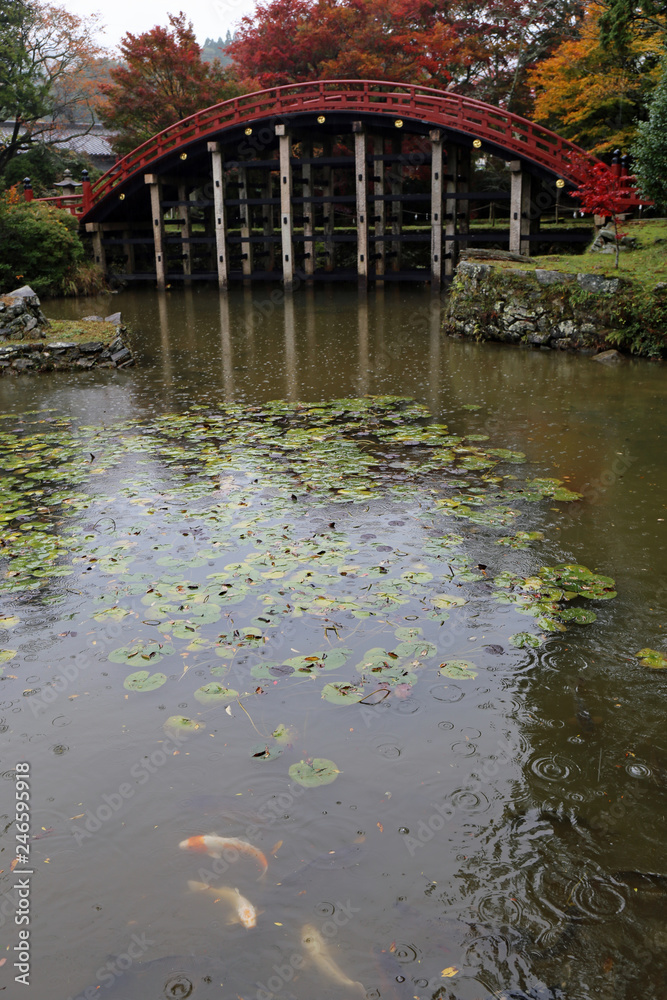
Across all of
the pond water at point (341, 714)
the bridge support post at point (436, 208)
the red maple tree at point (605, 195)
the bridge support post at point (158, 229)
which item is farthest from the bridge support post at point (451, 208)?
the pond water at point (341, 714)

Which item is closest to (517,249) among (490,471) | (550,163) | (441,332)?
(550,163)

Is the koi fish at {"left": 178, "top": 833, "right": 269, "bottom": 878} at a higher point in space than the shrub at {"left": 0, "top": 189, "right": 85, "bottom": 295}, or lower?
lower

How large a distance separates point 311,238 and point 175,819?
23935 millimetres

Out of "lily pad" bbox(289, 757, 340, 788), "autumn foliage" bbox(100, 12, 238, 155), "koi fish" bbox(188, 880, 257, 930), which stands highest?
"autumn foliage" bbox(100, 12, 238, 155)

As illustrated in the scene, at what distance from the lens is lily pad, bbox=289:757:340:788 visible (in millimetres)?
3693

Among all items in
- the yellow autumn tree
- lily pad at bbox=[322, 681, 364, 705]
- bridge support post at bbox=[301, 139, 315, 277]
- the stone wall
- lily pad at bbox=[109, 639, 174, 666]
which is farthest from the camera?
bridge support post at bbox=[301, 139, 315, 277]

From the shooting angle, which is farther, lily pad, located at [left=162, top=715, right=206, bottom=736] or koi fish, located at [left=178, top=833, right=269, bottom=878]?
lily pad, located at [left=162, top=715, right=206, bottom=736]

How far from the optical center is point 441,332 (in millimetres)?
16609

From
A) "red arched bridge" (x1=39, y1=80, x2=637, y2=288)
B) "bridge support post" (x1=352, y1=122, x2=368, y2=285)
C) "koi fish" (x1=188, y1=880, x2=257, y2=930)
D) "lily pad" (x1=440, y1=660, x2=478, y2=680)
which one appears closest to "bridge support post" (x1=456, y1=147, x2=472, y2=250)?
"red arched bridge" (x1=39, y1=80, x2=637, y2=288)

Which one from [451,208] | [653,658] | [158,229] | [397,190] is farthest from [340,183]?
[653,658]

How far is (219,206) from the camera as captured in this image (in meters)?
26.0

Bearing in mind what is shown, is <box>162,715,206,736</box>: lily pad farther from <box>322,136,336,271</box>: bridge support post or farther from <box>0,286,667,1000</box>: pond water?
<box>322,136,336,271</box>: bridge support post

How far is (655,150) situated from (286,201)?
42.5ft

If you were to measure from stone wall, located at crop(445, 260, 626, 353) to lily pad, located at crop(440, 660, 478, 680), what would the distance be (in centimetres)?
1048
